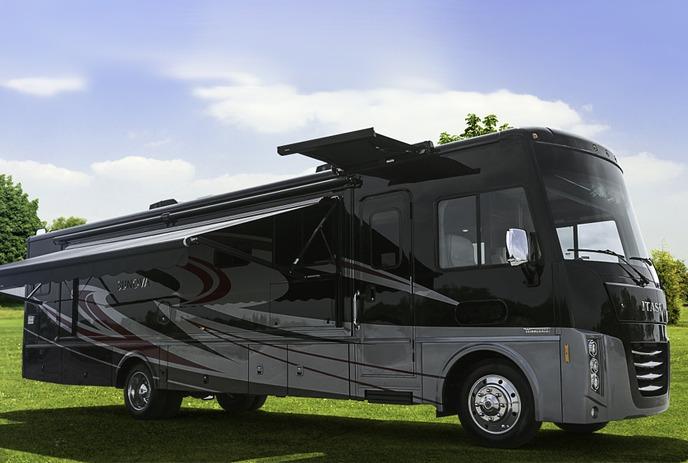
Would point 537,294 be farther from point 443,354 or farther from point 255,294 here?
point 255,294

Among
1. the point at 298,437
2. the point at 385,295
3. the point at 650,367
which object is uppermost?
the point at 385,295

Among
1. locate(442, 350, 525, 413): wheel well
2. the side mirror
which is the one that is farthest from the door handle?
the side mirror

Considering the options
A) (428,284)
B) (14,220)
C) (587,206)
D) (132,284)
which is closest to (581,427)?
(428,284)

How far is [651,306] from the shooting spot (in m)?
9.09

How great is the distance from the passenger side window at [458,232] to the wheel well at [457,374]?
989 mm

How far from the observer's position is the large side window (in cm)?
887

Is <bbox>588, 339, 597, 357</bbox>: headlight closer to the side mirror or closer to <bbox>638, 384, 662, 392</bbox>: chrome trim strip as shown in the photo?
<bbox>638, 384, 662, 392</bbox>: chrome trim strip

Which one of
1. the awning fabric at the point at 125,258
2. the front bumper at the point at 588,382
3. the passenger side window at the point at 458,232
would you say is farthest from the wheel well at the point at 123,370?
the front bumper at the point at 588,382

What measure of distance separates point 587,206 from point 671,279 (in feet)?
125

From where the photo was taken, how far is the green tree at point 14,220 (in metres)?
73.8

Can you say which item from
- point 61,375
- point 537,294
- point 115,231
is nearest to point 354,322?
point 537,294

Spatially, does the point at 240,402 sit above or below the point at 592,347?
below

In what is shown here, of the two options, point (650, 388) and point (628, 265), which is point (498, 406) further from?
point (628, 265)

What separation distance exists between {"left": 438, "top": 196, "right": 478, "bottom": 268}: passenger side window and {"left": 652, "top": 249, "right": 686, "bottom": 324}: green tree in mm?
35276
